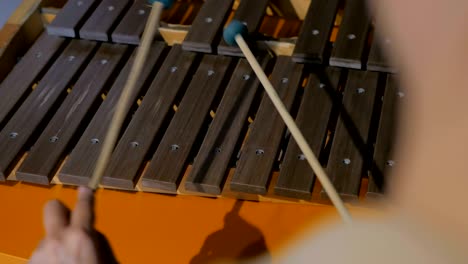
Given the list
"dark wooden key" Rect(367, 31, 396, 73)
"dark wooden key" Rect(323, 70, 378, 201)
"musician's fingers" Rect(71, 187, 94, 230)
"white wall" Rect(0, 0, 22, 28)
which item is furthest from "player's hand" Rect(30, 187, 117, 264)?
"white wall" Rect(0, 0, 22, 28)

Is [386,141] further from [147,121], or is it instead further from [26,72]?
[26,72]

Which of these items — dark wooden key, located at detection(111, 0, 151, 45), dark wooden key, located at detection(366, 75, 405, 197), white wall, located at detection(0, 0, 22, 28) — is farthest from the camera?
white wall, located at detection(0, 0, 22, 28)

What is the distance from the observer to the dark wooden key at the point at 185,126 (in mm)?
1410

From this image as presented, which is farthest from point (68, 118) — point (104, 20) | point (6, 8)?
point (6, 8)

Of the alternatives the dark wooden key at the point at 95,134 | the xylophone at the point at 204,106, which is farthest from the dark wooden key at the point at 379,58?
the dark wooden key at the point at 95,134

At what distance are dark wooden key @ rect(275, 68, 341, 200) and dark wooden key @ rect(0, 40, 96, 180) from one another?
55 centimetres

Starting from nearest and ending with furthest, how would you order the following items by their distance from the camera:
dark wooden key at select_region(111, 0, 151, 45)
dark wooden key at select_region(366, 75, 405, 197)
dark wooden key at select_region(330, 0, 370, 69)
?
dark wooden key at select_region(366, 75, 405, 197) → dark wooden key at select_region(330, 0, 370, 69) → dark wooden key at select_region(111, 0, 151, 45)

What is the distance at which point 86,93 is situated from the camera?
1608mm

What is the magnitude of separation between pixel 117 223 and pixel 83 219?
54 centimetres

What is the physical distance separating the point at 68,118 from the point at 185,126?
27cm

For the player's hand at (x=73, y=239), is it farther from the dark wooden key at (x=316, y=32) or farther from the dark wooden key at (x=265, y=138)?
the dark wooden key at (x=316, y=32)

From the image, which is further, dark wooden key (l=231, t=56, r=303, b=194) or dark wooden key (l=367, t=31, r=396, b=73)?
dark wooden key (l=367, t=31, r=396, b=73)

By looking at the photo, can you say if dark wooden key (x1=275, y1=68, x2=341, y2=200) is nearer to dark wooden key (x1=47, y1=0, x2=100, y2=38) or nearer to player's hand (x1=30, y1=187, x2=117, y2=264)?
player's hand (x1=30, y1=187, x2=117, y2=264)

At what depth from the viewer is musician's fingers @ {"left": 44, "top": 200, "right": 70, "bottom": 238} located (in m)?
0.95
